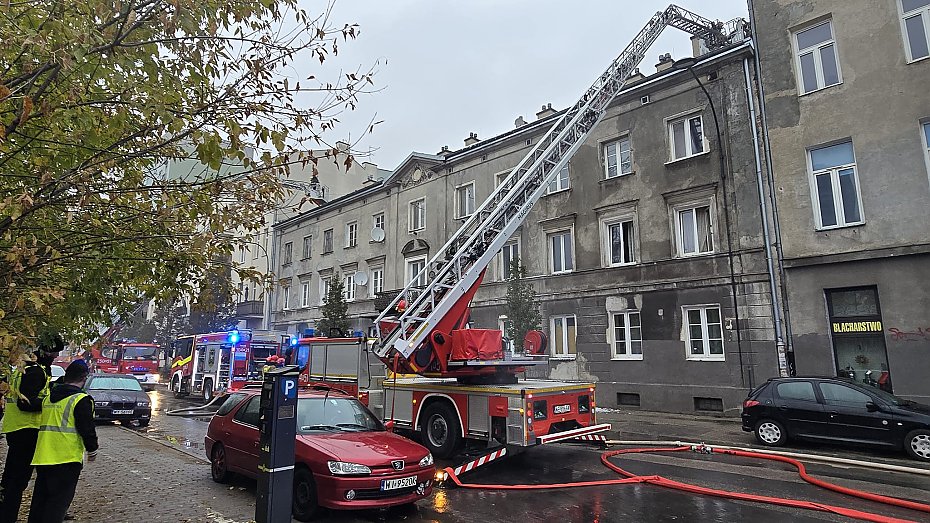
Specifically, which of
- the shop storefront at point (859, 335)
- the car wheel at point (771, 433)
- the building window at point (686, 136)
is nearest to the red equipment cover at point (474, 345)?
the car wheel at point (771, 433)

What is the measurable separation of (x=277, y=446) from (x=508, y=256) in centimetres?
1764

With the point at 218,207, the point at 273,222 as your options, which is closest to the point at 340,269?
the point at 273,222

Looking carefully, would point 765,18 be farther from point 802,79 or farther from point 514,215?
point 514,215

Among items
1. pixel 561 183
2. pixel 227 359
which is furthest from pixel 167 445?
pixel 561 183

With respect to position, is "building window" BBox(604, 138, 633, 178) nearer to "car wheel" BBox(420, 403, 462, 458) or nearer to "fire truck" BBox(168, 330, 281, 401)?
"car wheel" BBox(420, 403, 462, 458)

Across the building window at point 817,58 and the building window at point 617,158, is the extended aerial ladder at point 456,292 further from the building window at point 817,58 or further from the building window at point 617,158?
the building window at point 817,58

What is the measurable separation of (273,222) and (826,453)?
35.8 metres

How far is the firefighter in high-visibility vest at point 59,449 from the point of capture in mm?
5301

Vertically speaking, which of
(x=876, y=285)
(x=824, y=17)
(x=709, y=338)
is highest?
(x=824, y=17)

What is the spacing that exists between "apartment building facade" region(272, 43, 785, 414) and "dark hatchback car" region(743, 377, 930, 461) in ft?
13.8

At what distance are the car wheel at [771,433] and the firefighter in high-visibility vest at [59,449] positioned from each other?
38.5ft

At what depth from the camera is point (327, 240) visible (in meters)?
34.0

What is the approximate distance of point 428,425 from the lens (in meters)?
10.8

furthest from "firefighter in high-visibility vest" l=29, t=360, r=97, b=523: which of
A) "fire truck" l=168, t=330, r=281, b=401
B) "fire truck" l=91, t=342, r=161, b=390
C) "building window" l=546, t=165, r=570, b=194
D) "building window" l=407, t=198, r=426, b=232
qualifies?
"fire truck" l=91, t=342, r=161, b=390
